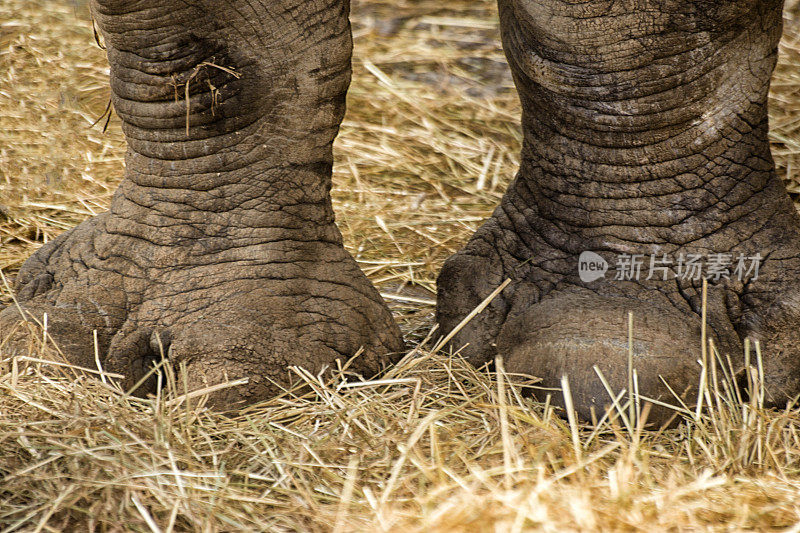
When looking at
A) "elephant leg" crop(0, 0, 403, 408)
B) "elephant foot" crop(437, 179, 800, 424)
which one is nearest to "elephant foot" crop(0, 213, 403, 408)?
"elephant leg" crop(0, 0, 403, 408)

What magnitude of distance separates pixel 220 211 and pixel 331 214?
0.65 ft

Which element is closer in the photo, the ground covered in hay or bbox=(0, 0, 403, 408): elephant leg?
the ground covered in hay

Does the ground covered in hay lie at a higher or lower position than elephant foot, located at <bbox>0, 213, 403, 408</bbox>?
lower

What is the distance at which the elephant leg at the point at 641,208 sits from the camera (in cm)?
148

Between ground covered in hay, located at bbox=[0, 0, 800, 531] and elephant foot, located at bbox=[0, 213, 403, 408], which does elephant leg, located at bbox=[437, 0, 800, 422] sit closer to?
ground covered in hay, located at bbox=[0, 0, 800, 531]

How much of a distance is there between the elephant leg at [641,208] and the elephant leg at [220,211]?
0.96 feet

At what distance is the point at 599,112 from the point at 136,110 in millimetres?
748

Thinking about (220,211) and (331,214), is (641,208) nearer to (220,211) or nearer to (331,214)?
(331,214)

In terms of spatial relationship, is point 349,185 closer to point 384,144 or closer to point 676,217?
point 384,144

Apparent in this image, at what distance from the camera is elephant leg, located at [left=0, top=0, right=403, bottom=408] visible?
145cm

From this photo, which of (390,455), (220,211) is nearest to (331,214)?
(220,211)

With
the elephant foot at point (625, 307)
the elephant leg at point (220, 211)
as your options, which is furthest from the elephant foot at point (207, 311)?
the elephant foot at point (625, 307)

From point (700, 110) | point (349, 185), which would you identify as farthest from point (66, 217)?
point (700, 110)

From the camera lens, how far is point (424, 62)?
362 cm
